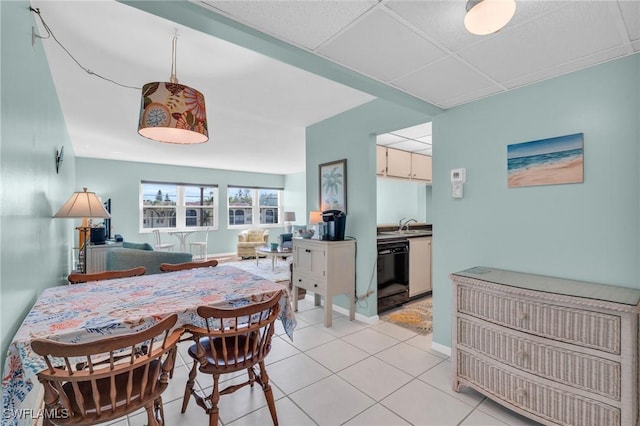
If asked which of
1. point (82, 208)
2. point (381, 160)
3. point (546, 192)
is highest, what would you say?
point (381, 160)

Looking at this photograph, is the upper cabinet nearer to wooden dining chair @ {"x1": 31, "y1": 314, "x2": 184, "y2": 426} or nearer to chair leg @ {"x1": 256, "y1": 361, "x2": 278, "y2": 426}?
chair leg @ {"x1": 256, "y1": 361, "x2": 278, "y2": 426}

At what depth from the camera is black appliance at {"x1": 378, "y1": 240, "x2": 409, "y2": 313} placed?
3.56 metres

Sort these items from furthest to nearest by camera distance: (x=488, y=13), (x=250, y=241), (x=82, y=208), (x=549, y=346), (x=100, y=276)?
1. (x=250, y=241)
2. (x=82, y=208)
3. (x=100, y=276)
4. (x=549, y=346)
5. (x=488, y=13)

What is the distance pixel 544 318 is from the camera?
1.69 m

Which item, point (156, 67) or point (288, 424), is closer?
point (288, 424)

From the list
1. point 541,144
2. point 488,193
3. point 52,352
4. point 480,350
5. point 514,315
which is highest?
point 541,144

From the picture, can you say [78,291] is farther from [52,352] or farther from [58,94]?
[58,94]

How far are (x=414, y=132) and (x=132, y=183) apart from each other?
6.88 m

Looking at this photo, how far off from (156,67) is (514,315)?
11.0 ft

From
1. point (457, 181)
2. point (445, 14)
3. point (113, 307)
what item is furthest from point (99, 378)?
point (457, 181)

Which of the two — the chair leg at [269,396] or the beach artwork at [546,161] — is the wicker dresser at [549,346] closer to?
the beach artwork at [546,161]

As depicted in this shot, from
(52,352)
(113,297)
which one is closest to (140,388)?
(52,352)

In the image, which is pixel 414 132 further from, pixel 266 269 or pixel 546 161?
pixel 266 269

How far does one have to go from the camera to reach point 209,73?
262 cm
